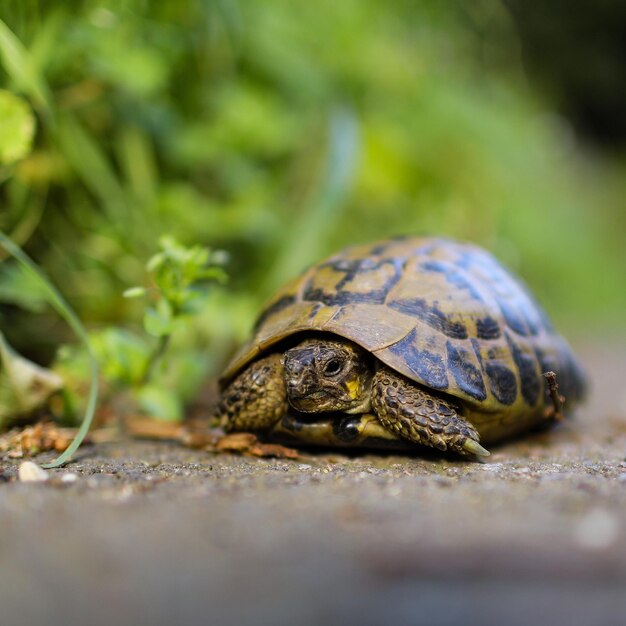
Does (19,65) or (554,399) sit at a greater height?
(19,65)

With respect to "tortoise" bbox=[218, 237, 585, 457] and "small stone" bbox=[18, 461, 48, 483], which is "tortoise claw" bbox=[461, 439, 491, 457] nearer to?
→ "tortoise" bbox=[218, 237, 585, 457]

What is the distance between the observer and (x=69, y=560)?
3.91ft

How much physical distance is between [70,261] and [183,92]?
1.42m

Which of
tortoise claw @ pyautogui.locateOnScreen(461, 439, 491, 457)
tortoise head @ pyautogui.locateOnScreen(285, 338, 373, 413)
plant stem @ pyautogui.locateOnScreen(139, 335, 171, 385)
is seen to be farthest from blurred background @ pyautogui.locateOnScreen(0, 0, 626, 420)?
tortoise claw @ pyautogui.locateOnScreen(461, 439, 491, 457)

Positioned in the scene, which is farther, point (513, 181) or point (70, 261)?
point (513, 181)

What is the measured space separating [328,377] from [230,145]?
228cm

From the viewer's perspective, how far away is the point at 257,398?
2307 mm

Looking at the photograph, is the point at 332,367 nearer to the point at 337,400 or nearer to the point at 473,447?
the point at 337,400

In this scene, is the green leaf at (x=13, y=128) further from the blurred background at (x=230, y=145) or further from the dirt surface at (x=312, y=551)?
the dirt surface at (x=312, y=551)

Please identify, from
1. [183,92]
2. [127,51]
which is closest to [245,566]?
[127,51]

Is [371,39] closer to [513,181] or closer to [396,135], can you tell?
[396,135]

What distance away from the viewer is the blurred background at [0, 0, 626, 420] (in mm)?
3088

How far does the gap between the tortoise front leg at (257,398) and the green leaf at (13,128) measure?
1.24 meters

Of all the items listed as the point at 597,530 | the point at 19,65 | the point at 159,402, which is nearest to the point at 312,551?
the point at 597,530
